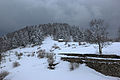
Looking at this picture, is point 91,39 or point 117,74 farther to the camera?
point 91,39

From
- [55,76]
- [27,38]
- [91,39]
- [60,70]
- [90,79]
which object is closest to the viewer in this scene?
[90,79]

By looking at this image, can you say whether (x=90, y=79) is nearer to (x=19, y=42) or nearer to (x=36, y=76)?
(x=36, y=76)

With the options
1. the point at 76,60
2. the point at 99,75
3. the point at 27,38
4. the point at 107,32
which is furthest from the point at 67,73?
the point at 27,38

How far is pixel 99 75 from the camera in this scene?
767 centimetres

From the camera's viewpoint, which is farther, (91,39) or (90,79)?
(91,39)

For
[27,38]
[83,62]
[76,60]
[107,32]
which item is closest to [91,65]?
[83,62]

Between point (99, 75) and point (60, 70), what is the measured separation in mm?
3171

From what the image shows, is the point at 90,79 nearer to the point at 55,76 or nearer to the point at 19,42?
the point at 55,76

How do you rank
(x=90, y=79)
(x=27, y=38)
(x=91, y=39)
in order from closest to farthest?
(x=90, y=79) < (x=91, y=39) < (x=27, y=38)

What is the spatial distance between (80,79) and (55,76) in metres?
1.97

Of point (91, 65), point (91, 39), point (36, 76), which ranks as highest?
point (91, 39)

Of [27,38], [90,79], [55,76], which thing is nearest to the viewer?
[90,79]

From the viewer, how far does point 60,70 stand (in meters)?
9.27

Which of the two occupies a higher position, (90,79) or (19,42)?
(19,42)
